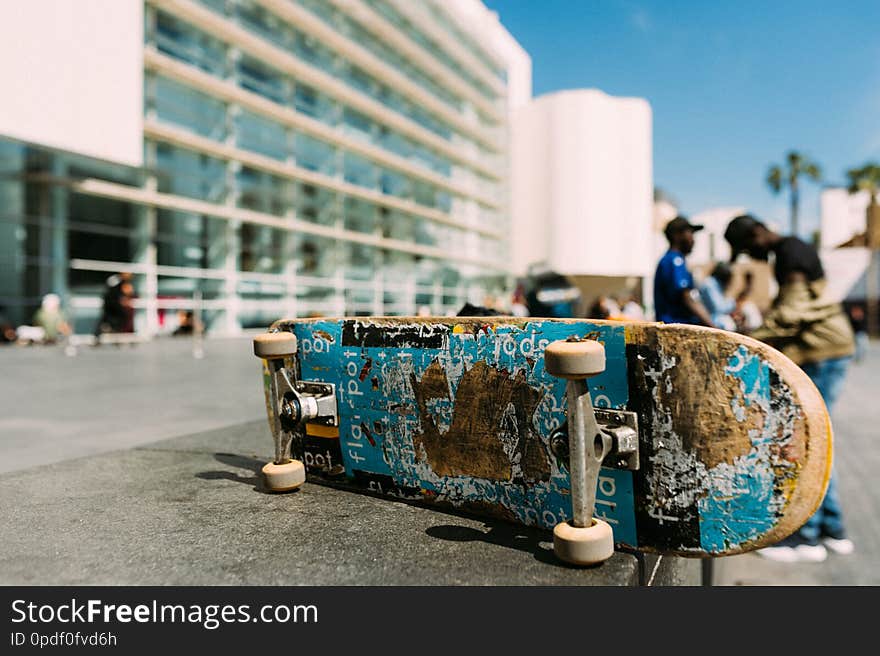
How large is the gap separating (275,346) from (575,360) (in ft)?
3.17

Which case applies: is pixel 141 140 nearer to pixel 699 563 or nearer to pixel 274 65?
pixel 274 65

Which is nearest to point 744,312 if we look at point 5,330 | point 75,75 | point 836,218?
point 75,75

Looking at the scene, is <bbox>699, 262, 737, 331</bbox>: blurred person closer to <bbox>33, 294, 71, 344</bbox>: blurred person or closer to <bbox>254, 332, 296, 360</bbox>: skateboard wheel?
<bbox>254, 332, 296, 360</bbox>: skateboard wheel

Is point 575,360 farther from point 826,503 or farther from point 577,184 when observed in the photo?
point 577,184

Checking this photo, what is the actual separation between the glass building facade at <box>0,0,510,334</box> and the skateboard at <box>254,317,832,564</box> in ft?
44.7

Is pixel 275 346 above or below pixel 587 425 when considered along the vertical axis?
above

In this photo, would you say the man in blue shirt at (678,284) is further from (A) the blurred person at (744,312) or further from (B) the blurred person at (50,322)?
(B) the blurred person at (50,322)

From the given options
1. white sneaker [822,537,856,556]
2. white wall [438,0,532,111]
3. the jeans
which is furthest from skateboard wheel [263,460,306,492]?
white wall [438,0,532,111]

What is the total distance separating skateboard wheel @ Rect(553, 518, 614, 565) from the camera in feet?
3.92

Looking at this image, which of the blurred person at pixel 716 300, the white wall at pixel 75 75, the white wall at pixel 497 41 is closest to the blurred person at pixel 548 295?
the blurred person at pixel 716 300

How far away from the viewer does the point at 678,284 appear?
11.3 ft

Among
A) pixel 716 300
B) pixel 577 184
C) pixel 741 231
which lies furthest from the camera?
pixel 577 184
